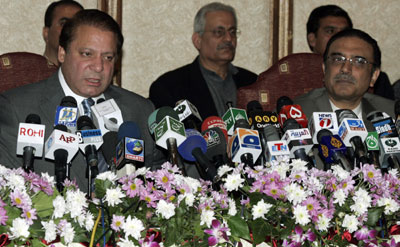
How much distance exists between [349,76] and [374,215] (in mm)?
1802

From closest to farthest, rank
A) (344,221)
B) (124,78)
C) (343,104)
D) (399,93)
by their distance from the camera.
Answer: (344,221)
(343,104)
(399,93)
(124,78)

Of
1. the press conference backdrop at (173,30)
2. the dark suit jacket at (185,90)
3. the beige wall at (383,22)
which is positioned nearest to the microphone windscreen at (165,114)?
the dark suit jacket at (185,90)

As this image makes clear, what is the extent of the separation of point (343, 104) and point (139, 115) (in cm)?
127

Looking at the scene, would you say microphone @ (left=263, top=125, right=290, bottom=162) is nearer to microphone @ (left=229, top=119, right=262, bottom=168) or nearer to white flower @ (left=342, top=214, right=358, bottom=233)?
microphone @ (left=229, top=119, right=262, bottom=168)

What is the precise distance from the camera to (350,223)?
221 centimetres

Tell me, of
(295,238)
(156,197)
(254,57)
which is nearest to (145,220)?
(156,197)

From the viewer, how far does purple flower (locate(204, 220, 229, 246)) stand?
2.04 meters

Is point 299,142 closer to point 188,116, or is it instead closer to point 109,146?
point 188,116

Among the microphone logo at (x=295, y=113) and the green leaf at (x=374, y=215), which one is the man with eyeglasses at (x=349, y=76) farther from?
the green leaf at (x=374, y=215)

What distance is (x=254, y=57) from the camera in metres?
5.77

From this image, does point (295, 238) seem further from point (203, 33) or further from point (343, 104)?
point (203, 33)

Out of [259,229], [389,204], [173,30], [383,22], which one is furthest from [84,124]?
[383,22]

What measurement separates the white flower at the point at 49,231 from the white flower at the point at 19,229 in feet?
0.19

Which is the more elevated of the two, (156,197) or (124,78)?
(124,78)
